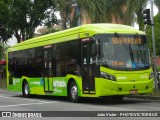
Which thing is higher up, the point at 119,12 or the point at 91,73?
the point at 119,12

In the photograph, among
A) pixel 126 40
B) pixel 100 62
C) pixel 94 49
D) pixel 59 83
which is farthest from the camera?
pixel 59 83

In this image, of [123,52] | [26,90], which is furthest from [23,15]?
[123,52]

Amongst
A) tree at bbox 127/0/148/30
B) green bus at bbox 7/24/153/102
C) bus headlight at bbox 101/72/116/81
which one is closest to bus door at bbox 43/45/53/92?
green bus at bbox 7/24/153/102

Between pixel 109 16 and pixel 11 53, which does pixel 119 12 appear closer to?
pixel 109 16

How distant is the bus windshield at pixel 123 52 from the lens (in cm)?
1894

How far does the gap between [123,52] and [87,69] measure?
5.31 feet

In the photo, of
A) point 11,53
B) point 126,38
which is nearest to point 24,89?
point 11,53

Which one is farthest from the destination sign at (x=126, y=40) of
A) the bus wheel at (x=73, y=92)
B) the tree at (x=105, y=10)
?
the tree at (x=105, y=10)

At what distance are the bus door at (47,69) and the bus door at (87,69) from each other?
3.40 metres

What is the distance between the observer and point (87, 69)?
64.2 ft

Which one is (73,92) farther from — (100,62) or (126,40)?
(126,40)

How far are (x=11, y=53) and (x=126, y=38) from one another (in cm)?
1100

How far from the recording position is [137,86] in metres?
→ 19.1

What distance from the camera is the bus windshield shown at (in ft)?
62.1
